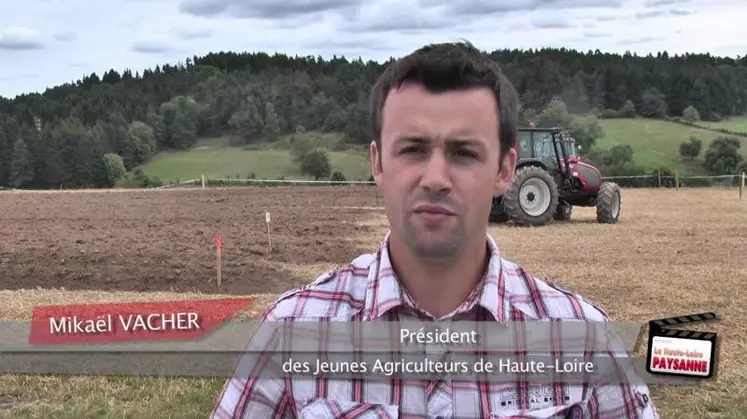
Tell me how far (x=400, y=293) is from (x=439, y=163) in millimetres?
293

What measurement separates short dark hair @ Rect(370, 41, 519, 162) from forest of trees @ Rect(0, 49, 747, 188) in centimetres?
6047

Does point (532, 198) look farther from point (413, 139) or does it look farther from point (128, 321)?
point (413, 139)

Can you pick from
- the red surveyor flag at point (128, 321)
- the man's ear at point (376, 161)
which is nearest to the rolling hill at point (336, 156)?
the red surveyor flag at point (128, 321)

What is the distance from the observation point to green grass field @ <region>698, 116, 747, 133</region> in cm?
6872

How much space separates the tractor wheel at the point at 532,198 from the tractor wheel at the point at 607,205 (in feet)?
6.01

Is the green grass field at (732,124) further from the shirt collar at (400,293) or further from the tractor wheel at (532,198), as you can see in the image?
the shirt collar at (400,293)

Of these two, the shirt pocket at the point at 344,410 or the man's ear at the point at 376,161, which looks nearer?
the shirt pocket at the point at 344,410

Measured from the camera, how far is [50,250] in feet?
40.1

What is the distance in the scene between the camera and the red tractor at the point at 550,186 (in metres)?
16.2

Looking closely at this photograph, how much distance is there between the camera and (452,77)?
5.03ft

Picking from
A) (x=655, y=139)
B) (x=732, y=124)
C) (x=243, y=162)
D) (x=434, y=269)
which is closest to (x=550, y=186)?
(x=434, y=269)

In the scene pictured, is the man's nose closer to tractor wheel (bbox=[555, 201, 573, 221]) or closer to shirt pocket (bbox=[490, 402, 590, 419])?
shirt pocket (bbox=[490, 402, 590, 419])

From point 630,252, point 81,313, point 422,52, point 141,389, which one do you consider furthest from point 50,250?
point 422,52

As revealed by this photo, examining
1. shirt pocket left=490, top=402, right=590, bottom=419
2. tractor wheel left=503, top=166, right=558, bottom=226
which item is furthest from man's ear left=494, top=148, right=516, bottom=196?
tractor wheel left=503, top=166, right=558, bottom=226
